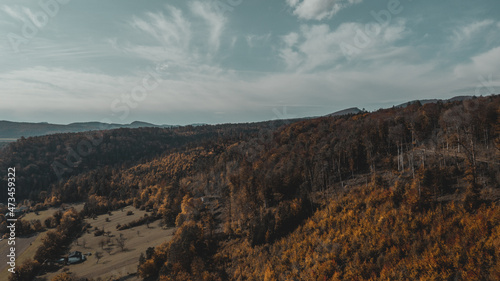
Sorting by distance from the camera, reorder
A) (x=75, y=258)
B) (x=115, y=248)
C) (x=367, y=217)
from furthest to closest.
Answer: (x=115, y=248)
(x=75, y=258)
(x=367, y=217)

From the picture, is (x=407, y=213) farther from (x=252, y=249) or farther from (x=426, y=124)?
(x=426, y=124)

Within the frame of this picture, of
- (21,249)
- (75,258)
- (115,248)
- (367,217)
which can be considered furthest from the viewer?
(21,249)

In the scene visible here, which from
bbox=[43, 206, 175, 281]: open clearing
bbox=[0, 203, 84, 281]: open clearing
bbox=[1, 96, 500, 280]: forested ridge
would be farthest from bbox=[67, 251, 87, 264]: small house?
bbox=[1, 96, 500, 280]: forested ridge

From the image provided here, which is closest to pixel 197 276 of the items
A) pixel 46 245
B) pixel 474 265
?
pixel 474 265

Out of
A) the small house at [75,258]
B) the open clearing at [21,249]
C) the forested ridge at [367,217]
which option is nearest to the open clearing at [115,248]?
the small house at [75,258]

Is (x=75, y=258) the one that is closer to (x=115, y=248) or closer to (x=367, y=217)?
(x=115, y=248)

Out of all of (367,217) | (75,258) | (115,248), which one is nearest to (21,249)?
(75,258)

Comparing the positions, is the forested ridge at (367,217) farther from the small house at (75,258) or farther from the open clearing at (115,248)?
the small house at (75,258)

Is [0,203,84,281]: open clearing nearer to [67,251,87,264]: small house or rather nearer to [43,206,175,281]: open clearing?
[43,206,175,281]: open clearing
